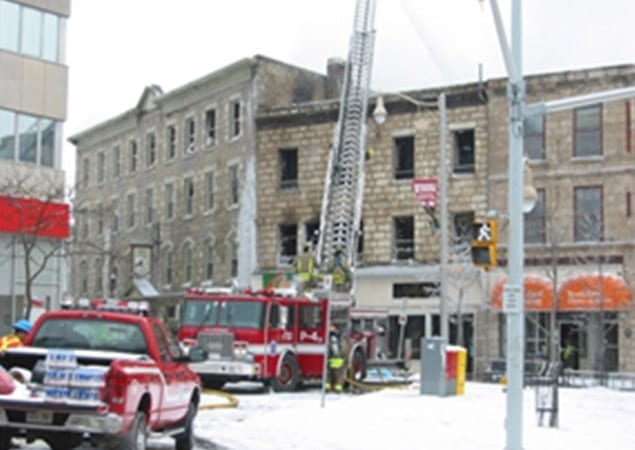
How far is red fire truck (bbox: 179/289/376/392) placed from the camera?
25.7 meters

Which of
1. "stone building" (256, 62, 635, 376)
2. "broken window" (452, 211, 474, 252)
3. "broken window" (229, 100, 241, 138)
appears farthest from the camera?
"broken window" (229, 100, 241, 138)

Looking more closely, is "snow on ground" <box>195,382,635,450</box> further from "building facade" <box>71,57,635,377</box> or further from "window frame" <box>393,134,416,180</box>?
"window frame" <box>393,134,416,180</box>

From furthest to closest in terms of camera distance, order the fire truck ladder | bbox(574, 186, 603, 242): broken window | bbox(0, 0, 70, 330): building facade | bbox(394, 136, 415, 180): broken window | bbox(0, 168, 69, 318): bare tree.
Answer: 1. bbox(394, 136, 415, 180): broken window
2. bbox(574, 186, 603, 242): broken window
3. the fire truck ladder
4. bbox(0, 0, 70, 330): building facade
5. bbox(0, 168, 69, 318): bare tree

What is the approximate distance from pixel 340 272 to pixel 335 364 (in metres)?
4.57

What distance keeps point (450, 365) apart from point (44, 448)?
39.7ft

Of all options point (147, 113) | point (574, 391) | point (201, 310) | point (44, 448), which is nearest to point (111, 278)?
point (147, 113)

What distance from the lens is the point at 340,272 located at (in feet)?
98.2

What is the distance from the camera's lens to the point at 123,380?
11.3 meters

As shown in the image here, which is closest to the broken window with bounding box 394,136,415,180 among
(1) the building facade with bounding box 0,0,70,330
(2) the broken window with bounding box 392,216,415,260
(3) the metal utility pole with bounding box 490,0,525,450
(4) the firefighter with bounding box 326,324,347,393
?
(2) the broken window with bounding box 392,216,415,260

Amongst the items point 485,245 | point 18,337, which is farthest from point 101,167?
point 485,245

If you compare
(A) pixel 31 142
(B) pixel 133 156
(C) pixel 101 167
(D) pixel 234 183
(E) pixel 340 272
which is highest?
(B) pixel 133 156

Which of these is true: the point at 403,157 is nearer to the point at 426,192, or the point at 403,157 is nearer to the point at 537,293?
the point at 537,293

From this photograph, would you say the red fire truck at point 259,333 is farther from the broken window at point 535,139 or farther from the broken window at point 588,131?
the broken window at point 588,131

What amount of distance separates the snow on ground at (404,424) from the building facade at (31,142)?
9.17m
